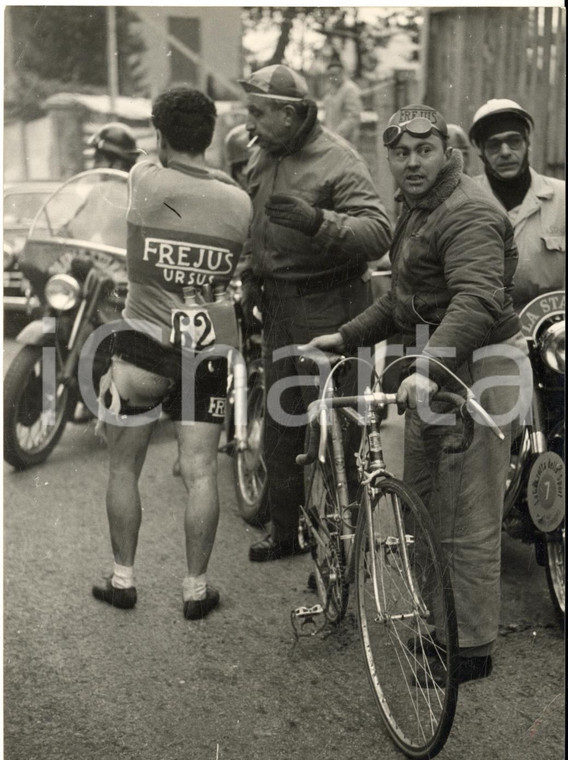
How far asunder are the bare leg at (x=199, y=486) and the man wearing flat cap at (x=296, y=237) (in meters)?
0.39

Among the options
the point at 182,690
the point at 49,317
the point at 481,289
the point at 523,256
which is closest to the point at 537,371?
the point at 523,256

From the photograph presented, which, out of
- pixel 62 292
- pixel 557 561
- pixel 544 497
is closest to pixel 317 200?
pixel 544 497

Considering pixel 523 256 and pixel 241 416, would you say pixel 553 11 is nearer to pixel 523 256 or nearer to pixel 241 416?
pixel 523 256

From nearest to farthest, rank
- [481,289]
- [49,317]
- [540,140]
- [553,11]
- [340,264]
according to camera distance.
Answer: [481,289]
[553,11]
[340,264]
[540,140]
[49,317]

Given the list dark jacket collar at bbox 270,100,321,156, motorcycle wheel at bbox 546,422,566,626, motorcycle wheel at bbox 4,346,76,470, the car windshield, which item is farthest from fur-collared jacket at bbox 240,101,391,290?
motorcycle wheel at bbox 4,346,76,470

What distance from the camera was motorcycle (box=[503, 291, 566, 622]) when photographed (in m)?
3.42

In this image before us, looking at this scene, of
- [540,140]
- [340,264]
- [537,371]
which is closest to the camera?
[537,371]

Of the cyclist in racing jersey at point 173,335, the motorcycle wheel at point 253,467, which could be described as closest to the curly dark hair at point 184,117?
the cyclist in racing jersey at point 173,335

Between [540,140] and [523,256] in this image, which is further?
[540,140]

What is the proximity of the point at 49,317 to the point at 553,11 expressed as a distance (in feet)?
9.68

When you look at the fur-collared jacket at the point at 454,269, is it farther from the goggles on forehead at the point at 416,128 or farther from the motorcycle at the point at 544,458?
the motorcycle at the point at 544,458

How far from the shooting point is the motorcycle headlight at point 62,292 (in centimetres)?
462

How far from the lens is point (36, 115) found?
3682mm

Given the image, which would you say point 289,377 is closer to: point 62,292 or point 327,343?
point 327,343
